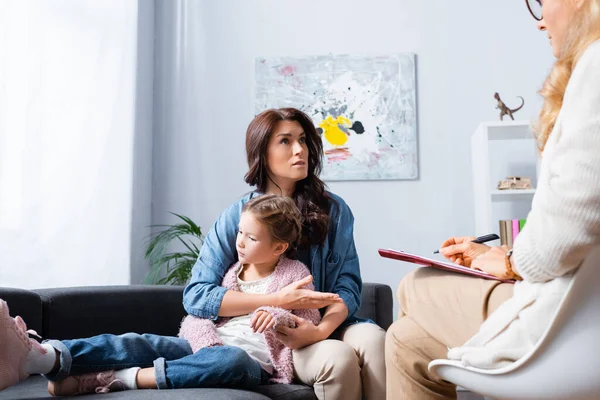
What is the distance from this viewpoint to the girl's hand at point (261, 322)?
5.87 ft

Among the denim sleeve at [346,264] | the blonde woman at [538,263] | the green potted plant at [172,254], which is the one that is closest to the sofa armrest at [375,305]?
the denim sleeve at [346,264]

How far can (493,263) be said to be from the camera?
1271 millimetres

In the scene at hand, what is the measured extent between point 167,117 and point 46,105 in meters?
0.86

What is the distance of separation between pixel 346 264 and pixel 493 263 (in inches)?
37.3

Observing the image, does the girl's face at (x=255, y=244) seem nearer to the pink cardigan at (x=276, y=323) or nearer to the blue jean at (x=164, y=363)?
the pink cardigan at (x=276, y=323)

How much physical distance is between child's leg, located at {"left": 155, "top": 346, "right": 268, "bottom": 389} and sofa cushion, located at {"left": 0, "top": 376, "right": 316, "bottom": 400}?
0.06 metres

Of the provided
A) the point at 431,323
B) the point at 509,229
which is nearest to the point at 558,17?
the point at 431,323

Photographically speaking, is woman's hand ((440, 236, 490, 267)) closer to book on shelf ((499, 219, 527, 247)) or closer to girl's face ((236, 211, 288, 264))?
girl's face ((236, 211, 288, 264))

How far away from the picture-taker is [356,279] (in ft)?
7.17

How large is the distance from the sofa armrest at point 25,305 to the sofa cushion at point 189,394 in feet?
0.64

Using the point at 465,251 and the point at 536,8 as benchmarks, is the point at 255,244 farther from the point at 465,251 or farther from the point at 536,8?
the point at 536,8

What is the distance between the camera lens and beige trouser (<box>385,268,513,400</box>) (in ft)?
3.88

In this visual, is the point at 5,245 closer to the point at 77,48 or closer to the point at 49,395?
the point at 77,48

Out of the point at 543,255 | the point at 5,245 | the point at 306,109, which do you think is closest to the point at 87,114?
the point at 5,245
